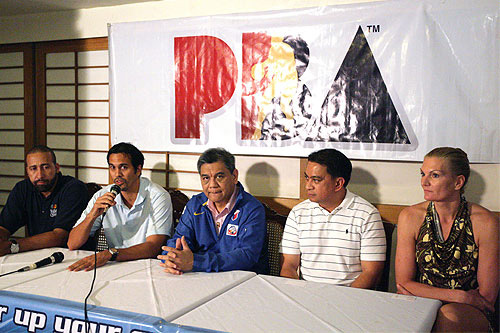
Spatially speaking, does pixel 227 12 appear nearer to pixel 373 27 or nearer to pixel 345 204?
pixel 373 27

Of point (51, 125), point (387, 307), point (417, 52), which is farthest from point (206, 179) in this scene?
point (51, 125)

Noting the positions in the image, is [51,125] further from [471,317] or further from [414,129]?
[471,317]

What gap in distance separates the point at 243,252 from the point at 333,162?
0.63 meters

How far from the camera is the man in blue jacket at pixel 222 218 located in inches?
94.0

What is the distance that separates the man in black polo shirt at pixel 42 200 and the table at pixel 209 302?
0.83m

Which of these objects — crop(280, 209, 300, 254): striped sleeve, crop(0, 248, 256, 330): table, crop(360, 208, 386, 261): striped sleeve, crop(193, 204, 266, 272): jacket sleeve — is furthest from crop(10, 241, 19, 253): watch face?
crop(360, 208, 386, 261): striped sleeve

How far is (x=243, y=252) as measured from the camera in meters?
2.26

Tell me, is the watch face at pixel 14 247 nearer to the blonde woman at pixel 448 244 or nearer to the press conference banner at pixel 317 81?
the press conference banner at pixel 317 81

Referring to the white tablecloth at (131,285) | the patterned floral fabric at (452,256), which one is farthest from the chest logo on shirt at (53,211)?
the patterned floral fabric at (452,256)

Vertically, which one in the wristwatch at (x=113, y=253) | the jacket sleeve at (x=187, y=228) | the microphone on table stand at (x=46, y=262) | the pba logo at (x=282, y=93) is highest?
the pba logo at (x=282, y=93)

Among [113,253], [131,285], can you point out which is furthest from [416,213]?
[113,253]

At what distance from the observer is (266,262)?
253cm

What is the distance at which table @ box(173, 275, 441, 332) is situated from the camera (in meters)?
1.46

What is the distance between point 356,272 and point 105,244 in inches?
60.6
